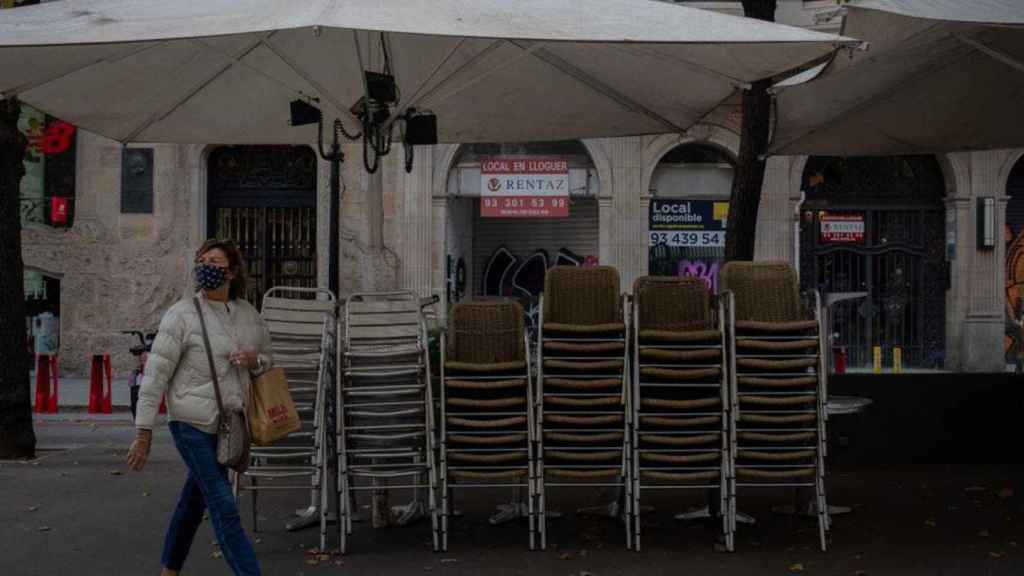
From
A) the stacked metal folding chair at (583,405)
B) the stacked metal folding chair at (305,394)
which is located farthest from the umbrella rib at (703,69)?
the stacked metal folding chair at (305,394)

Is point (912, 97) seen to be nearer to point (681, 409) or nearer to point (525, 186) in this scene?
point (681, 409)

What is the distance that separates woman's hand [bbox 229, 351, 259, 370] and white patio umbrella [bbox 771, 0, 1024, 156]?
12.3 feet

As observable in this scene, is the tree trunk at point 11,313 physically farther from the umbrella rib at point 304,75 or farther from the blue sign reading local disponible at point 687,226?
the blue sign reading local disponible at point 687,226

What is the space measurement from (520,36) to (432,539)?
3.20 metres

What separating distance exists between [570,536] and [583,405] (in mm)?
955

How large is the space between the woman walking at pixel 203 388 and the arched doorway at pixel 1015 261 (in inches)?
802

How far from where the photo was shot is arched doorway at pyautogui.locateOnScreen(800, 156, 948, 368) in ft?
76.4

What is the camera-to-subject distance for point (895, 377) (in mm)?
9891

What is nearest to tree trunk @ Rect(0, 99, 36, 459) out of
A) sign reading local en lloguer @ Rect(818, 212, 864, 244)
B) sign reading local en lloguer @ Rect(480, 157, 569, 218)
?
sign reading local en lloguer @ Rect(480, 157, 569, 218)

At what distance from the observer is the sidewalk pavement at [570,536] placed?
21.9 ft

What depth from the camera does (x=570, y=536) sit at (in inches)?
296

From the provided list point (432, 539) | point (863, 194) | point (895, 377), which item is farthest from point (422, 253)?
point (432, 539)

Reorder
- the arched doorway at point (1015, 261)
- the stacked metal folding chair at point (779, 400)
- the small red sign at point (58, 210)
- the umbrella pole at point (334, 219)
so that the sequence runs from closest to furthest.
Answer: the stacked metal folding chair at point (779, 400) → the umbrella pole at point (334, 219) → the small red sign at point (58, 210) → the arched doorway at point (1015, 261)

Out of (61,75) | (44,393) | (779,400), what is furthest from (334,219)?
(44,393)
